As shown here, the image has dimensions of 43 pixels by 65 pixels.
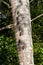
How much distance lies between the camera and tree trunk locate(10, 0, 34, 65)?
2.82 m

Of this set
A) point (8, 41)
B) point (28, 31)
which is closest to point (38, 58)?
point (8, 41)

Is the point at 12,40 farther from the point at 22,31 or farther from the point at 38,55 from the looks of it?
the point at 22,31

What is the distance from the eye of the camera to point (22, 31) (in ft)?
9.44

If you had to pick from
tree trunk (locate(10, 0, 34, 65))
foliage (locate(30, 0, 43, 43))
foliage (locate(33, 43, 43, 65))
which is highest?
tree trunk (locate(10, 0, 34, 65))

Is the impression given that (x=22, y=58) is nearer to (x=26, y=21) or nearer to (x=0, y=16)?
(x=26, y=21)

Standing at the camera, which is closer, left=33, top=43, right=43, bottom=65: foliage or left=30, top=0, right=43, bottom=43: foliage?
left=33, top=43, right=43, bottom=65: foliage

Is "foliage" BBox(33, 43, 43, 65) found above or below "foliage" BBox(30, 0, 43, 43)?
below

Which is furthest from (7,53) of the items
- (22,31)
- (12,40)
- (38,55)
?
(22,31)

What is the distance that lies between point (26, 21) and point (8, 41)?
14.0 feet

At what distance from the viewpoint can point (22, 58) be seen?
2807mm

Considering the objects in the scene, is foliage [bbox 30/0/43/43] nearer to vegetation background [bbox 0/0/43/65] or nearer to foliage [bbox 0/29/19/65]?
vegetation background [bbox 0/0/43/65]

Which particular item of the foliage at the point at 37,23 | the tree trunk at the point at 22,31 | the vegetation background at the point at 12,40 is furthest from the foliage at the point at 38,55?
the tree trunk at the point at 22,31

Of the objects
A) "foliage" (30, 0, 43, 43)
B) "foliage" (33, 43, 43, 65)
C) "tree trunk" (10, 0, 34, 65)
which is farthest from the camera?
"foliage" (30, 0, 43, 43)


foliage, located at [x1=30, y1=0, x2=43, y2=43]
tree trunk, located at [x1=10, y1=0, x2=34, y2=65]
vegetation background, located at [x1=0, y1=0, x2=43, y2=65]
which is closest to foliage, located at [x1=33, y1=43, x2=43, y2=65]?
vegetation background, located at [x1=0, y1=0, x2=43, y2=65]
